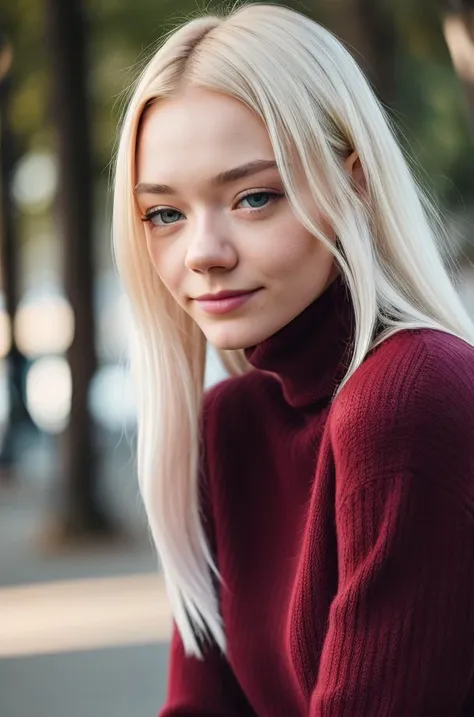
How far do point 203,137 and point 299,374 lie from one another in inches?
16.3

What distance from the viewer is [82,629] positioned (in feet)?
20.6

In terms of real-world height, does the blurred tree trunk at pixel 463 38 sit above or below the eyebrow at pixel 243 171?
above

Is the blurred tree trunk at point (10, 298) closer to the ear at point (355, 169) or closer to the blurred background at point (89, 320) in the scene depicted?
the blurred background at point (89, 320)

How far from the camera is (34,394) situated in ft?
53.6

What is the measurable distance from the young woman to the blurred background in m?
0.38

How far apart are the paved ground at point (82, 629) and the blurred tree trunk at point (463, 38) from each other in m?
3.41

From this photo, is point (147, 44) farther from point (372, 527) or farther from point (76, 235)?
point (372, 527)

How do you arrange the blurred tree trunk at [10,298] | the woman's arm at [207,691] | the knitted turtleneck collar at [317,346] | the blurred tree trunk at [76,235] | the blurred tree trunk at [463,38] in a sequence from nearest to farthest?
the knitted turtleneck collar at [317,346] → the woman's arm at [207,691] → the blurred tree trunk at [463,38] → the blurred tree trunk at [76,235] → the blurred tree trunk at [10,298]

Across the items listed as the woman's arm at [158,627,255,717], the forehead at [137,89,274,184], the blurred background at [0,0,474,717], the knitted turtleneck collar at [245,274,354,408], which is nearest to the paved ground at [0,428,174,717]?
the blurred background at [0,0,474,717]

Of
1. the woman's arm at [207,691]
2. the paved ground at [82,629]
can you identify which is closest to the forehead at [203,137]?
the woman's arm at [207,691]

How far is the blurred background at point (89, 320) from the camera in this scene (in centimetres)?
520

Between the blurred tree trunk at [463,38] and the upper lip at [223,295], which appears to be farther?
the blurred tree trunk at [463,38]

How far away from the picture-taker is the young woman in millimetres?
1512

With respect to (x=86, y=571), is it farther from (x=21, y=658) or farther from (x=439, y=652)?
(x=439, y=652)
